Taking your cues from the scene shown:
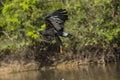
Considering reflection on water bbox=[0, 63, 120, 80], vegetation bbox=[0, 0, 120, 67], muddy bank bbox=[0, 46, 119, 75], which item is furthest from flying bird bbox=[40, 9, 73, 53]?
muddy bank bbox=[0, 46, 119, 75]

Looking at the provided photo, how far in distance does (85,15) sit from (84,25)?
1.86 ft

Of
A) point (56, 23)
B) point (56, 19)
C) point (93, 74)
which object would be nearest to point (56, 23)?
point (56, 23)

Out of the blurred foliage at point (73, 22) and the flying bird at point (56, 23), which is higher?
the flying bird at point (56, 23)

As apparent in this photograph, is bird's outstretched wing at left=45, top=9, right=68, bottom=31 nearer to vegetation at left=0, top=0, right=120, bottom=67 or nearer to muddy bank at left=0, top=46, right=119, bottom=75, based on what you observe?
vegetation at left=0, top=0, right=120, bottom=67

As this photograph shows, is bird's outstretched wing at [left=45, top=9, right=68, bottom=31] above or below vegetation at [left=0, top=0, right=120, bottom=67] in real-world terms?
above

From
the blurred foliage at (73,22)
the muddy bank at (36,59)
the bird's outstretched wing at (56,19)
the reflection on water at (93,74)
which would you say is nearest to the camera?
the bird's outstretched wing at (56,19)

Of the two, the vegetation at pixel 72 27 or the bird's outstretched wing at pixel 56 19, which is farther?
→ the vegetation at pixel 72 27

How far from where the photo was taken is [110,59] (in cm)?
2358

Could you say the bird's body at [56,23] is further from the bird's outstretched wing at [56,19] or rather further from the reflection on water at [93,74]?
the reflection on water at [93,74]

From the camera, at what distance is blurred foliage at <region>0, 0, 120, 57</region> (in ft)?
68.7

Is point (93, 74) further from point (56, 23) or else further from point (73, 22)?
point (56, 23)

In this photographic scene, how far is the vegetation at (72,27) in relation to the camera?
2100 cm

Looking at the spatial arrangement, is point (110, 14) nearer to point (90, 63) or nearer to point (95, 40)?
point (95, 40)

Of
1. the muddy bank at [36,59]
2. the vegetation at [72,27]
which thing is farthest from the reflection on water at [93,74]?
the muddy bank at [36,59]
